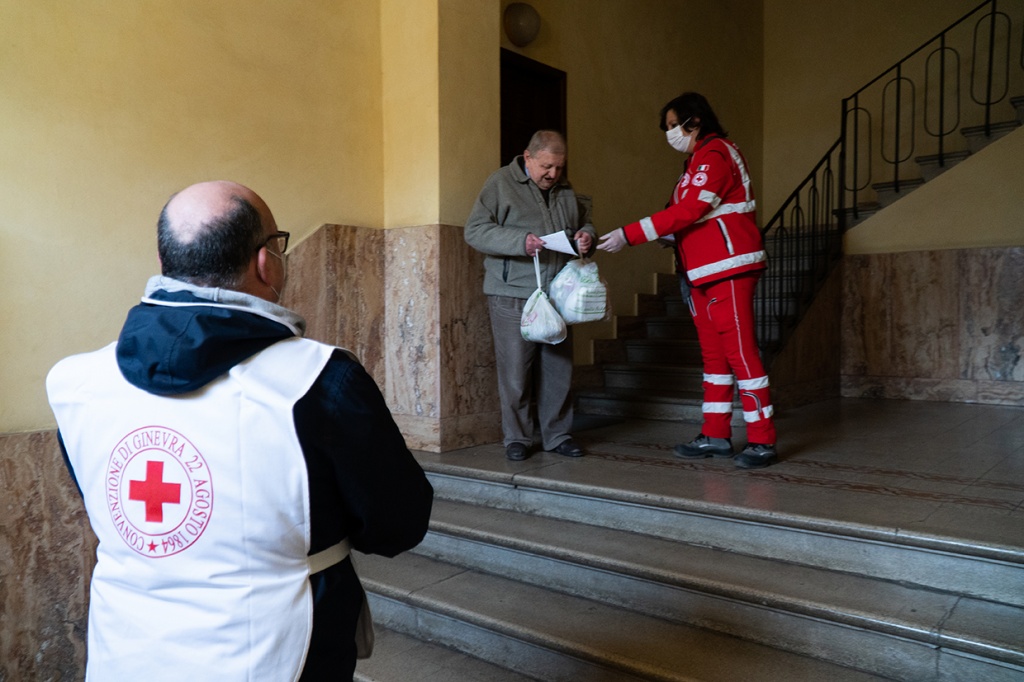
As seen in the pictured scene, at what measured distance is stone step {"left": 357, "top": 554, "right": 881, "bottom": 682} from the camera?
7.49 ft

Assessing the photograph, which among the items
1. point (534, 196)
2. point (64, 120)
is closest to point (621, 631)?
point (534, 196)

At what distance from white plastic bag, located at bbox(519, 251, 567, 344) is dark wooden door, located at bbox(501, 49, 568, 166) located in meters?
2.01

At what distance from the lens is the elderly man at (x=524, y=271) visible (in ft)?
12.6

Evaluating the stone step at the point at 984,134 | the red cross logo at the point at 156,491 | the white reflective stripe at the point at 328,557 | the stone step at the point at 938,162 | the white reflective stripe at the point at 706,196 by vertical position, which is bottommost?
the white reflective stripe at the point at 328,557

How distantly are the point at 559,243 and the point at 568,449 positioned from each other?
1.05 metres

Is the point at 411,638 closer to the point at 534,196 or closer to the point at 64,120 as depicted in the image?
the point at 534,196

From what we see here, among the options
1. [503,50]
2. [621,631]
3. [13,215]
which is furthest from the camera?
[503,50]

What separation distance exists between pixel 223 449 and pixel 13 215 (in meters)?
2.45

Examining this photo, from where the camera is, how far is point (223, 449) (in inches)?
45.2

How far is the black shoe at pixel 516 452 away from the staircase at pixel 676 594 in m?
0.38

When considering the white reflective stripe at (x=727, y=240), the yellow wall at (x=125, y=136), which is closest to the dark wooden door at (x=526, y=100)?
the yellow wall at (x=125, y=136)

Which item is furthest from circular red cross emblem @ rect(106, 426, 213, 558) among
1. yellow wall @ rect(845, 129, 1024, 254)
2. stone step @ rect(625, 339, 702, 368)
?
yellow wall @ rect(845, 129, 1024, 254)

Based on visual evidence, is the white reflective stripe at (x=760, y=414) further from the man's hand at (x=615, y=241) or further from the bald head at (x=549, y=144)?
the bald head at (x=549, y=144)

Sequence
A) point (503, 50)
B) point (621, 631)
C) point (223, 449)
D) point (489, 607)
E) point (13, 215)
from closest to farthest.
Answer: point (223, 449) → point (621, 631) → point (489, 607) → point (13, 215) → point (503, 50)
